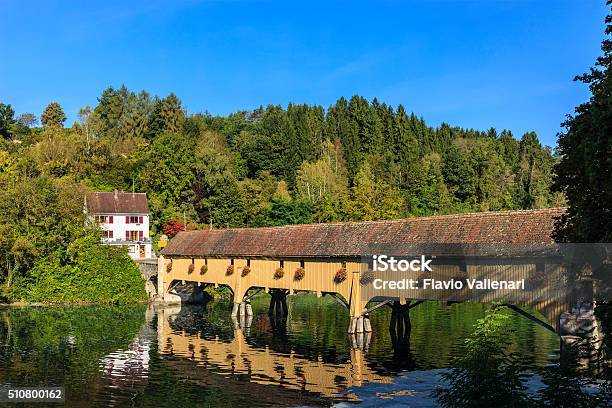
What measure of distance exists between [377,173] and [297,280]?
48.9m

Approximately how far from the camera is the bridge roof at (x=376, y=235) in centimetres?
2417

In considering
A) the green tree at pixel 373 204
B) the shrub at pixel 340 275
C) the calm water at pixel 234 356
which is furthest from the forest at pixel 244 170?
the shrub at pixel 340 275

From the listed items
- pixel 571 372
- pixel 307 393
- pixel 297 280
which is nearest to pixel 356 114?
pixel 297 280

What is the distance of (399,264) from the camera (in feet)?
91.2

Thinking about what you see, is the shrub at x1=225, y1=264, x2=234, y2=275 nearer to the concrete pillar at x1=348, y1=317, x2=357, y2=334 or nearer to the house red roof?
the concrete pillar at x1=348, y1=317, x2=357, y2=334

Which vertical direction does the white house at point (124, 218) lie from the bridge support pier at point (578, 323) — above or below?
above

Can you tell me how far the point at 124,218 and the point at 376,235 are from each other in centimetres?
3910

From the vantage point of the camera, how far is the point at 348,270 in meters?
30.0

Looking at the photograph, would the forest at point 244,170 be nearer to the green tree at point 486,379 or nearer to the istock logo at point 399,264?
the istock logo at point 399,264

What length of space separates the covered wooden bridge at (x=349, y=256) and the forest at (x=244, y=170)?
1251cm

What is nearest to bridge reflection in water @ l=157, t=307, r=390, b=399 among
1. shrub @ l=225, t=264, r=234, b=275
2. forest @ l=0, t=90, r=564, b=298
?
shrub @ l=225, t=264, r=234, b=275

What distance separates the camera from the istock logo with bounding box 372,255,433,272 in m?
26.4

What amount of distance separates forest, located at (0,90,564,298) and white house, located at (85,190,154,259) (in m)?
2.72

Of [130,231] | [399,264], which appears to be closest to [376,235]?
[399,264]
